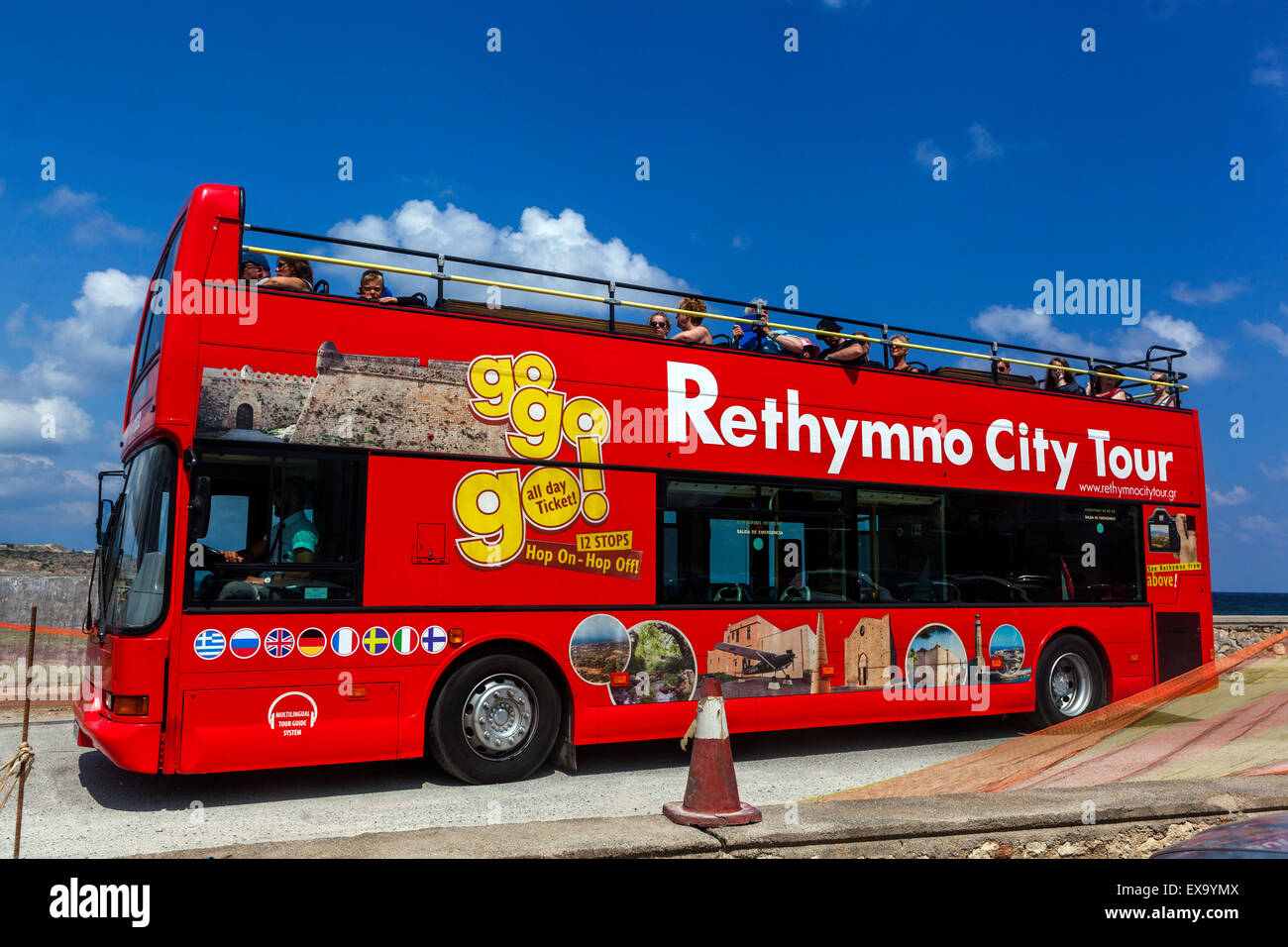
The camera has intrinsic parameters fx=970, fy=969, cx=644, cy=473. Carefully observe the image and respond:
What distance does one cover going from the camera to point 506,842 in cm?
480

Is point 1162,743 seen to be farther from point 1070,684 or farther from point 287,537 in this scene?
point 287,537

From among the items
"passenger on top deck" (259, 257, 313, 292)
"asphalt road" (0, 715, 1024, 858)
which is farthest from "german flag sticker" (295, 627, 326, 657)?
"passenger on top deck" (259, 257, 313, 292)

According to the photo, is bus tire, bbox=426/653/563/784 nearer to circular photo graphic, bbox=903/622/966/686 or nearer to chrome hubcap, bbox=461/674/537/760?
chrome hubcap, bbox=461/674/537/760

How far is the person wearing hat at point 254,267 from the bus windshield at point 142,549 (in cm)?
140

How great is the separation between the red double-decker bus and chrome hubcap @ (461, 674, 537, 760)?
0.02 meters

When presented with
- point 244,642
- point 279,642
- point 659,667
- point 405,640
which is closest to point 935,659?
point 659,667

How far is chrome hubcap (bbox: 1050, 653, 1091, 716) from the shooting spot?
425 inches

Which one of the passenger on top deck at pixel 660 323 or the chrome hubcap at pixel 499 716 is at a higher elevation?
the passenger on top deck at pixel 660 323

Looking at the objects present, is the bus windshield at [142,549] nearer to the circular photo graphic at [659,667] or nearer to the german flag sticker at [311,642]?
the german flag sticker at [311,642]

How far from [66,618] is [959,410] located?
12094 millimetres

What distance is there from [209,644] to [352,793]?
5.44 ft

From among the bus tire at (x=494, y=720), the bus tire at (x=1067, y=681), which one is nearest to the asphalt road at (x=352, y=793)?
the bus tire at (x=494, y=720)

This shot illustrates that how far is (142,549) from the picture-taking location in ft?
22.9

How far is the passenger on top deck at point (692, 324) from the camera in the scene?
902 cm
